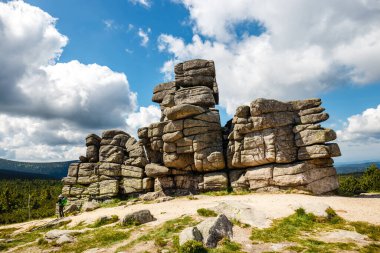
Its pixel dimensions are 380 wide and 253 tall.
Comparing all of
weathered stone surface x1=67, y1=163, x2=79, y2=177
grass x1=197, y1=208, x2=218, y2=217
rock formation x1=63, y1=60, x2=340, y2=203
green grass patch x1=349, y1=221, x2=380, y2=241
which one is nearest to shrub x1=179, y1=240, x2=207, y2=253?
grass x1=197, y1=208, x2=218, y2=217

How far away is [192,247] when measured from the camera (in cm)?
1596

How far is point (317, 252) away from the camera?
1569 centimetres

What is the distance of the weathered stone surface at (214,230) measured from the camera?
1733 cm

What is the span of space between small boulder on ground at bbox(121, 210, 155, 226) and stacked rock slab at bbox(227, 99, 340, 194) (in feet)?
63.3

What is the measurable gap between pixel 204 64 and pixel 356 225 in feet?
125

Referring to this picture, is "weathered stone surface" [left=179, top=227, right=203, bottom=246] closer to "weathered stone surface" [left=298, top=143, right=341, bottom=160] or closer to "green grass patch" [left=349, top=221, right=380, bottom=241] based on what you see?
"green grass patch" [left=349, top=221, right=380, bottom=241]

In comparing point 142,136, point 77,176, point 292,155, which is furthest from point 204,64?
point 77,176

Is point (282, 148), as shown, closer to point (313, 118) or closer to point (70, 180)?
point (313, 118)

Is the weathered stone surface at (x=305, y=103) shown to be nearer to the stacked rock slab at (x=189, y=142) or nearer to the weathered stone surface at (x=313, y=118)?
the weathered stone surface at (x=313, y=118)

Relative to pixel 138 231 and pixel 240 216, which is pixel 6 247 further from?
pixel 240 216

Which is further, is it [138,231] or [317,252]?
[138,231]

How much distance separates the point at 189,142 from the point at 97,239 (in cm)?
2526

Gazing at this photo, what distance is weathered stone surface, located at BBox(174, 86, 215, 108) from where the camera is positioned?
47.2 metres

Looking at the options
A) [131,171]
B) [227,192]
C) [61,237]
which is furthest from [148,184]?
[61,237]
